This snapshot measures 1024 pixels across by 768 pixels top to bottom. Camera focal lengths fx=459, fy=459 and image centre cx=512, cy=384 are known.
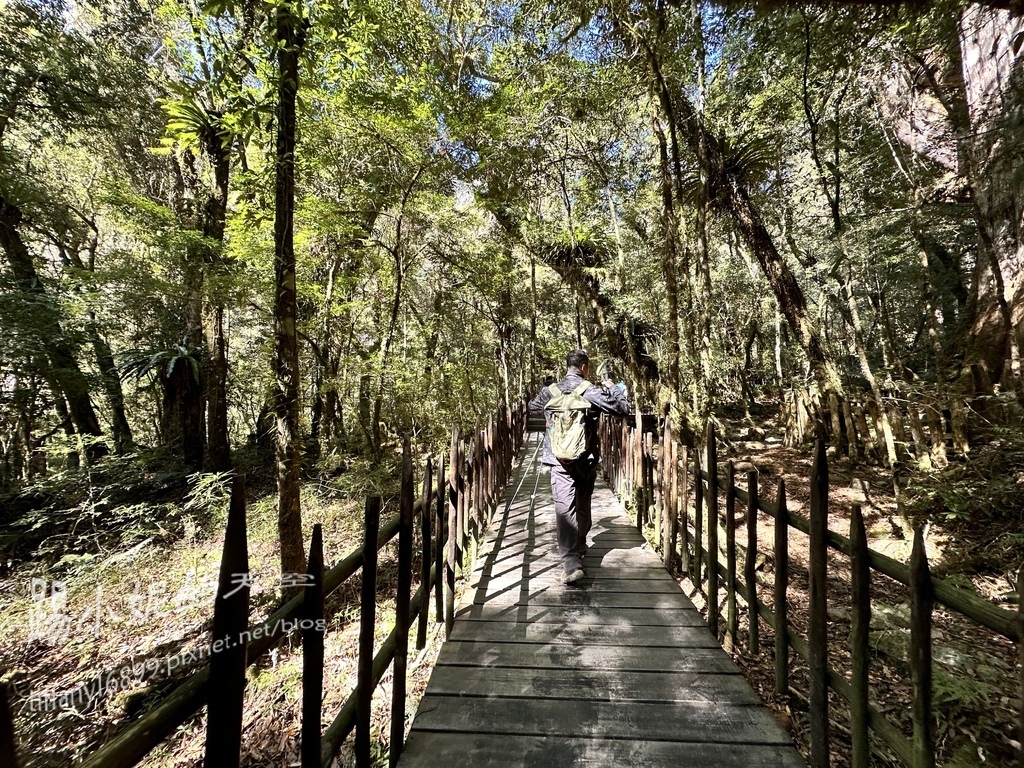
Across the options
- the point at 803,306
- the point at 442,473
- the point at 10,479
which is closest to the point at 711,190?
the point at 803,306

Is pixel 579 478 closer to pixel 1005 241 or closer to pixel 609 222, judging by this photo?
pixel 1005 241

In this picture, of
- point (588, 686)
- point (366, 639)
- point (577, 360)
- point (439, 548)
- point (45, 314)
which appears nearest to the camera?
point (366, 639)

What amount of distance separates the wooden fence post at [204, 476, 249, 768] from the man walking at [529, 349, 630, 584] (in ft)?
9.67

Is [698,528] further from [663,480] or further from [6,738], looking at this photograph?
[6,738]

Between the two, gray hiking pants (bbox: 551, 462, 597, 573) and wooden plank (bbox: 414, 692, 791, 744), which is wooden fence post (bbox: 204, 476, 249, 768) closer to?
wooden plank (bbox: 414, 692, 791, 744)

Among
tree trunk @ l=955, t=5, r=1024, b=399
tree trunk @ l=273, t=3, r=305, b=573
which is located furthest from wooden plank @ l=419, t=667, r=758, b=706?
tree trunk @ l=955, t=5, r=1024, b=399

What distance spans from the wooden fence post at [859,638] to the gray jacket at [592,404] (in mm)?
2206


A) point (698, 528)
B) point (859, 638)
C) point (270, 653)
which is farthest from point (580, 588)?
point (270, 653)

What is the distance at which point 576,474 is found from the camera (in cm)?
409

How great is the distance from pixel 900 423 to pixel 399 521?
889 cm

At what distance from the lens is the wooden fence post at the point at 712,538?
312 cm

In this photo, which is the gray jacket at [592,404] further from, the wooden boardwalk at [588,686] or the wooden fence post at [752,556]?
the wooden fence post at [752,556]

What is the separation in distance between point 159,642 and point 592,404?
18.0 feet

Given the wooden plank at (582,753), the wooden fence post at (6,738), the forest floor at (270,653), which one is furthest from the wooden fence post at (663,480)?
the wooden fence post at (6,738)
